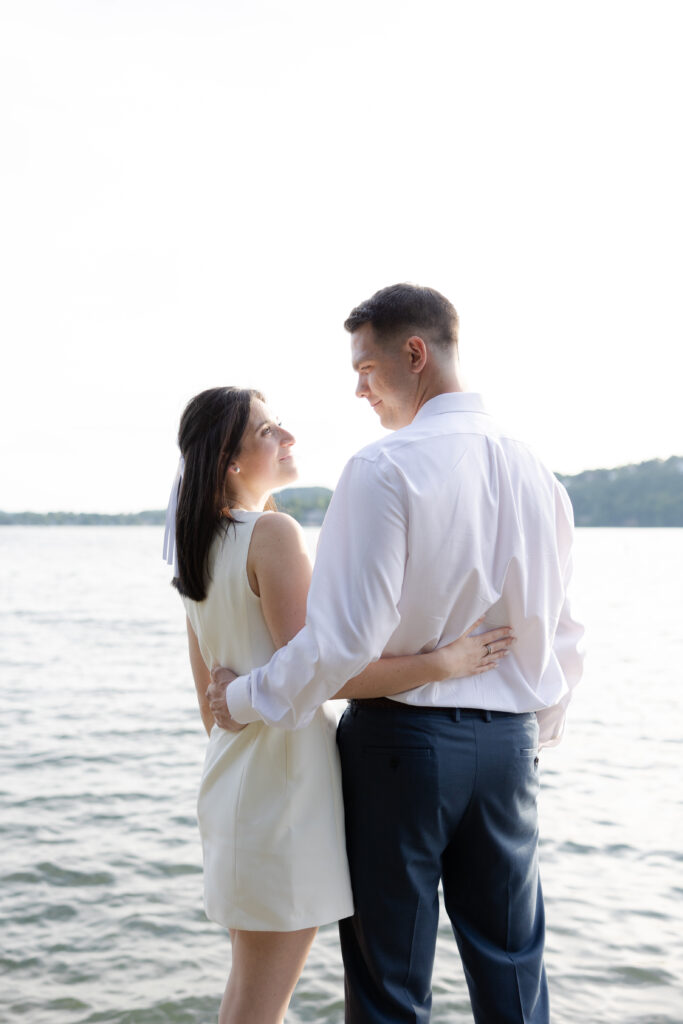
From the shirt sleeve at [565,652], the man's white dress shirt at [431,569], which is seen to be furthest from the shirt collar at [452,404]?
the shirt sleeve at [565,652]

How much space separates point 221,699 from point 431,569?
607 mm

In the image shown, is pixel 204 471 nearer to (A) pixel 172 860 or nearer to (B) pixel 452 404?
(B) pixel 452 404

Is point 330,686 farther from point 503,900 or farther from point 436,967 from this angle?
point 436,967

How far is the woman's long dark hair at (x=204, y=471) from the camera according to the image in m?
2.27

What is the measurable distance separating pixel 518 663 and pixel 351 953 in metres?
0.74

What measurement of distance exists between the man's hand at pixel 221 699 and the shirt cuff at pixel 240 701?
0.25 feet

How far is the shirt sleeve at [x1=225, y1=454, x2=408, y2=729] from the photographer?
1.93 m

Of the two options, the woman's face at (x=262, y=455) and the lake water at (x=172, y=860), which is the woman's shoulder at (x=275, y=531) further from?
the lake water at (x=172, y=860)

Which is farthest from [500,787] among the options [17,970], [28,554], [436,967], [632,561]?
[28,554]

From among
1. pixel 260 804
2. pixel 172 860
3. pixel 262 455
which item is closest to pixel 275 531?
pixel 262 455

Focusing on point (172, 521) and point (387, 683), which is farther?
point (172, 521)

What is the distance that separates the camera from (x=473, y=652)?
2045mm

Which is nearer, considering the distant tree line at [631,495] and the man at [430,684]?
the man at [430,684]

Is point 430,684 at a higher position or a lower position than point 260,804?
higher
